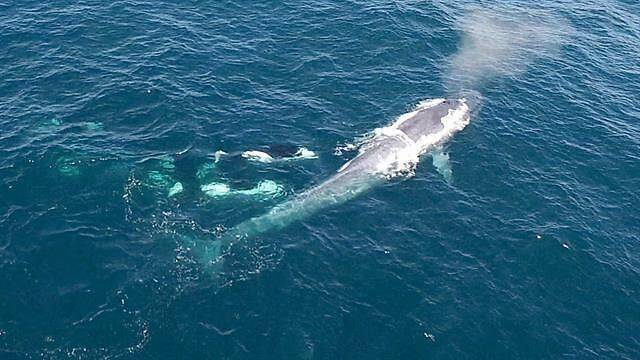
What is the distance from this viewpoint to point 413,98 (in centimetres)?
9412

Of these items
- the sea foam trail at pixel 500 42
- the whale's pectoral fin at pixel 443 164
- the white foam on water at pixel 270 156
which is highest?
the sea foam trail at pixel 500 42

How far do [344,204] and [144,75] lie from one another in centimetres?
3749

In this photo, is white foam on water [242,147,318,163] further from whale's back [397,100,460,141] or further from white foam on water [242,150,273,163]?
whale's back [397,100,460,141]

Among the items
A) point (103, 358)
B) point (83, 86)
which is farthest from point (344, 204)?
point (83, 86)

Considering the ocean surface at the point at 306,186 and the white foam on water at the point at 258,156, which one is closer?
the ocean surface at the point at 306,186

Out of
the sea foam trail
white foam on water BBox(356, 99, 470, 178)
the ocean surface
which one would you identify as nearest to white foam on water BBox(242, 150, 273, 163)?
the ocean surface

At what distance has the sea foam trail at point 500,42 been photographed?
102 m

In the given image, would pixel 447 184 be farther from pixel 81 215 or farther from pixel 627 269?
pixel 81 215

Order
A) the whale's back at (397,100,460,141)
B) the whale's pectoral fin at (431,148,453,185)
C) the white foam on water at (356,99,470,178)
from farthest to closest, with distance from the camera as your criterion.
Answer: the whale's back at (397,100,460,141) → the white foam on water at (356,99,470,178) → the whale's pectoral fin at (431,148,453,185)

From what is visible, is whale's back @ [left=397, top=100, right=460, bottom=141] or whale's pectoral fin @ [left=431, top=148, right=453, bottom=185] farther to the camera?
whale's back @ [left=397, top=100, right=460, bottom=141]

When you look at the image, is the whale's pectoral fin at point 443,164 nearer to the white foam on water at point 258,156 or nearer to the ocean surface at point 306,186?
the ocean surface at point 306,186

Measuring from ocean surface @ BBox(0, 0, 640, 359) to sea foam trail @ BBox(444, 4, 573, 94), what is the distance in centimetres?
47

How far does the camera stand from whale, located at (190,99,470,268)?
7025 cm

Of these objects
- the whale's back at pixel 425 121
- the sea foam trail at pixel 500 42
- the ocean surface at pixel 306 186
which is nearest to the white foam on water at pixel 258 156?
the ocean surface at pixel 306 186
